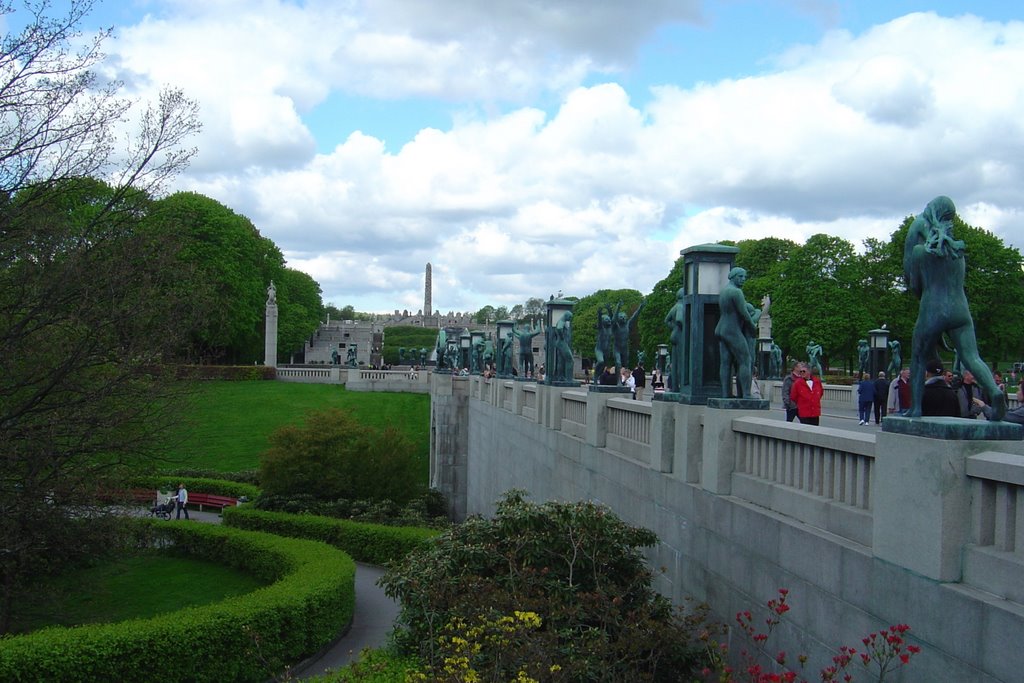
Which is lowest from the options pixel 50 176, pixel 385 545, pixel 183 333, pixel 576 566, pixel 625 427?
pixel 385 545

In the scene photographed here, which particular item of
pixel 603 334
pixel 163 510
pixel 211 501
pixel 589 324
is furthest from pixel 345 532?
pixel 589 324

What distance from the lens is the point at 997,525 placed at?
4.76 metres

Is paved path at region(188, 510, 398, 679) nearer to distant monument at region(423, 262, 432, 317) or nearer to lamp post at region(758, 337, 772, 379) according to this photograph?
lamp post at region(758, 337, 772, 379)

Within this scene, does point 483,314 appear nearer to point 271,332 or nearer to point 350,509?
point 271,332

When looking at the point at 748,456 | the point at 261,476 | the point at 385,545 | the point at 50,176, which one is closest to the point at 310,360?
the point at 261,476

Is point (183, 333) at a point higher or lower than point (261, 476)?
higher

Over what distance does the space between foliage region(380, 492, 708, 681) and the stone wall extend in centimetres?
70

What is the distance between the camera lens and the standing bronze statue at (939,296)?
5.39 metres

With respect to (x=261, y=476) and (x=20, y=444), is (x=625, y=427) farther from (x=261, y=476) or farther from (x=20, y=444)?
(x=261, y=476)

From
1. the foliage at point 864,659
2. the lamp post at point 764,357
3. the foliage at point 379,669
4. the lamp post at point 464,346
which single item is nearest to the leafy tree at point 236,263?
the lamp post at point 464,346

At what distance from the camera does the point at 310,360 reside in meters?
105

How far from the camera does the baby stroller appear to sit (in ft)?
88.1

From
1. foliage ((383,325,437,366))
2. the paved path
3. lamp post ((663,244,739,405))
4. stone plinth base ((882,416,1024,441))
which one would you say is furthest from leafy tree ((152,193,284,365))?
stone plinth base ((882,416,1024,441))

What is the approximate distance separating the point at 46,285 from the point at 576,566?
8.63 m
